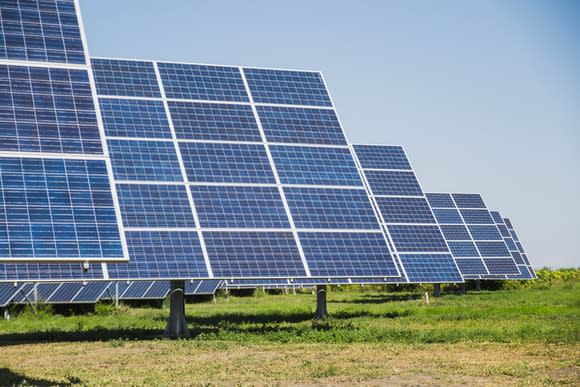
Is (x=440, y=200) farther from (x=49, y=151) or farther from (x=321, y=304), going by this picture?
(x=49, y=151)

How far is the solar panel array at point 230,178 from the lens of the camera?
23516 mm

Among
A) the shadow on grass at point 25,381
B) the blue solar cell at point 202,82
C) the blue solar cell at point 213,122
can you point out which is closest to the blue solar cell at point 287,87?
the blue solar cell at point 202,82

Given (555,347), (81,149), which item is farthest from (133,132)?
(555,347)

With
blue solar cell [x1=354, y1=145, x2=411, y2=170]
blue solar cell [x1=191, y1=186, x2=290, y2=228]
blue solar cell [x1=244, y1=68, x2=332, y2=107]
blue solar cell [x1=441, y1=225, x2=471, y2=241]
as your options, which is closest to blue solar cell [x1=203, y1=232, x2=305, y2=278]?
blue solar cell [x1=191, y1=186, x2=290, y2=228]

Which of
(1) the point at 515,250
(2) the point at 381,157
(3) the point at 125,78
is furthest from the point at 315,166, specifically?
(1) the point at 515,250

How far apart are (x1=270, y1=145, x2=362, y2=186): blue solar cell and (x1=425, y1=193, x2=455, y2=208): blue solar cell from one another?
27538 millimetres

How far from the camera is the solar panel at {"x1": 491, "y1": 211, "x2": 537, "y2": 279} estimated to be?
58.3 meters

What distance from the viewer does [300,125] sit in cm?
2881

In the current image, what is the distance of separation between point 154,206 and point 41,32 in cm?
668

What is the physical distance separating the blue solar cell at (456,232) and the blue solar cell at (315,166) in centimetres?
2567

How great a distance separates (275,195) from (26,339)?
875 centimetres

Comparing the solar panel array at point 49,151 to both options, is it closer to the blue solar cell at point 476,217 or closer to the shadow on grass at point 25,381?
the shadow on grass at point 25,381

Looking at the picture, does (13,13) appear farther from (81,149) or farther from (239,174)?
(239,174)

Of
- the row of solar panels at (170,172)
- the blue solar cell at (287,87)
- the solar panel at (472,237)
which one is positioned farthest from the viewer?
the solar panel at (472,237)
